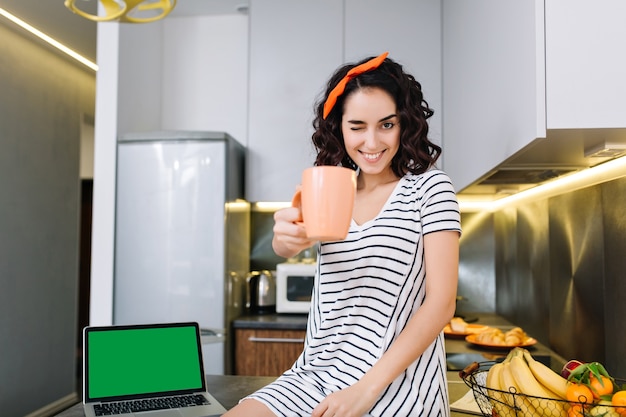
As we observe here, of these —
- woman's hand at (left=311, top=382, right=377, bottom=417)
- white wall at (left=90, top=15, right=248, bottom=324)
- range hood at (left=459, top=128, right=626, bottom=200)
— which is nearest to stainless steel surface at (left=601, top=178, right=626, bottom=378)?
range hood at (left=459, top=128, right=626, bottom=200)

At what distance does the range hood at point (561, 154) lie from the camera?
1.09 meters

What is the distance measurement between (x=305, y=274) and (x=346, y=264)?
1.89 metres

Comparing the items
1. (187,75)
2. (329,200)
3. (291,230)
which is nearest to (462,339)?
(291,230)

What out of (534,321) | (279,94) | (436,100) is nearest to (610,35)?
(534,321)

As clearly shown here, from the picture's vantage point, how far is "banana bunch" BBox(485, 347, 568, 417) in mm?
854

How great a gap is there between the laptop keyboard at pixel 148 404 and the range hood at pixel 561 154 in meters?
0.80

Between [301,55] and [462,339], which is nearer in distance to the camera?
[462,339]

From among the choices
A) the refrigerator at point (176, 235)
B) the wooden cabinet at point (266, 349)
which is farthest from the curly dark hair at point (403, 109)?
the wooden cabinet at point (266, 349)

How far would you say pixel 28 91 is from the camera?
387 cm

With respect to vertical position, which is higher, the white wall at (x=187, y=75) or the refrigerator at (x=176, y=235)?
the white wall at (x=187, y=75)

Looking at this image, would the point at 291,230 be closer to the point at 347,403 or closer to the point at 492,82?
the point at 347,403

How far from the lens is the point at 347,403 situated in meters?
0.92

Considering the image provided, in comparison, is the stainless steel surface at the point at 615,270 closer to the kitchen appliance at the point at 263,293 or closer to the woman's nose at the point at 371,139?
the woman's nose at the point at 371,139

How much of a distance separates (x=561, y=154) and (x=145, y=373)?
0.98 m
